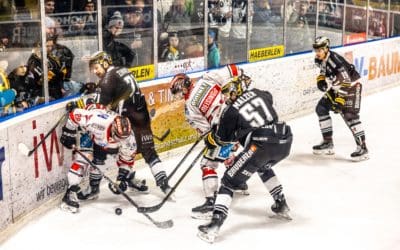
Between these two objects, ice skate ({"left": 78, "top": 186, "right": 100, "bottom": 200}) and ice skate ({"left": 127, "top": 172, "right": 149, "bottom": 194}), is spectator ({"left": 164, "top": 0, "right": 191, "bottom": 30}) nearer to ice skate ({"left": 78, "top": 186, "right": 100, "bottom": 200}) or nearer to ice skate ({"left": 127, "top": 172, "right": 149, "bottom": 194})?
ice skate ({"left": 127, "top": 172, "right": 149, "bottom": 194})

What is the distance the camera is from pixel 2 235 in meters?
4.00

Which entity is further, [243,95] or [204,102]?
[204,102]

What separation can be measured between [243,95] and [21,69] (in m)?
1.61

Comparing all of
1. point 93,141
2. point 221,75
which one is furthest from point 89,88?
point 221,75

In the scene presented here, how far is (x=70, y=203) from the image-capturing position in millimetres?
4539

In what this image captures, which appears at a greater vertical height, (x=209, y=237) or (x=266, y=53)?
(x=266, y=53)

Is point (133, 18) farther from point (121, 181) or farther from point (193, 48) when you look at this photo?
point (121, 181)

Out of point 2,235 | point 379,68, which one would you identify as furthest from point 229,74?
point 379,68

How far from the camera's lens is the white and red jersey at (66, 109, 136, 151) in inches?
173

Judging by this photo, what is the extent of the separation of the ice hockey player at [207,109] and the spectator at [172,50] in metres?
1.67

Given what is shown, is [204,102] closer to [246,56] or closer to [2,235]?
[2,235]

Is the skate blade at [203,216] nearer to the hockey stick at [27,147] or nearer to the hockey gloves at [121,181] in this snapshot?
the hockey gloves at [121,181]

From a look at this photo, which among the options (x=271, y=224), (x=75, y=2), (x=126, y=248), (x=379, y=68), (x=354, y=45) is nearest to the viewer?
(x=126, y=248)

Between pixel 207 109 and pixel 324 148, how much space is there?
1.97m
